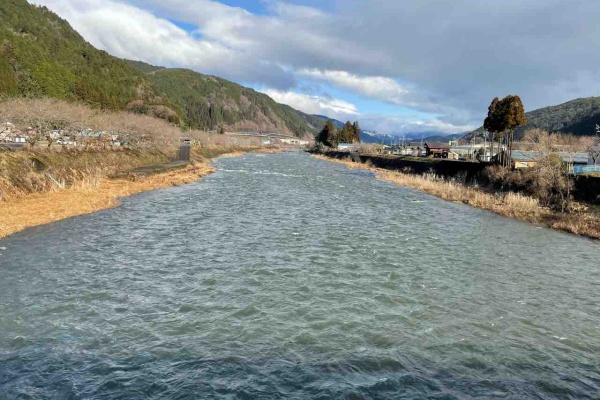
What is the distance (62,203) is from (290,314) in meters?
21.9

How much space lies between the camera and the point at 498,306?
13.4 metres

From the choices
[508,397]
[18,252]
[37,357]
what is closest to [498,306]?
[508,397]

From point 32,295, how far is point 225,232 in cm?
1077

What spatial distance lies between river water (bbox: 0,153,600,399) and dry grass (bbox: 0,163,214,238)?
1334 millimetres

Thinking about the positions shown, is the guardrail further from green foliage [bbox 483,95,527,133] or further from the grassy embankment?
the grassy embankment

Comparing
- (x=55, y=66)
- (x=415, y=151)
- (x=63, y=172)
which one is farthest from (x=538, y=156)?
(x=55, y=66)

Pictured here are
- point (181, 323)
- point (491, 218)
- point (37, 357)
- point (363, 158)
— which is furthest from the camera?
point (363, 158)

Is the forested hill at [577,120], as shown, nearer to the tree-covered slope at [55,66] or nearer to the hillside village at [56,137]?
the hillside village at [56,137]

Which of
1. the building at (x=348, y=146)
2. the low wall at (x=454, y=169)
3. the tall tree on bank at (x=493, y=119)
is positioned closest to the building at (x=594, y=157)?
the tall tree on bank at (x=493, y=119)

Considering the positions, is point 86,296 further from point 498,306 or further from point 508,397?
point 498,306

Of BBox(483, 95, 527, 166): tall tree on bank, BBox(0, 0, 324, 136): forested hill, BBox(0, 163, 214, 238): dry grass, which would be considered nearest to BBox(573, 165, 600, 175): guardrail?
BBox(483, 95, 527, 166): tall tree on bank

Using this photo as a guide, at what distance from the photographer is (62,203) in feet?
88.4

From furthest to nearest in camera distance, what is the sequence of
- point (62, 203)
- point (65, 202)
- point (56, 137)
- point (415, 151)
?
point (415, 151) → point (56, 137) → point (65, 202) → point (62, 203)

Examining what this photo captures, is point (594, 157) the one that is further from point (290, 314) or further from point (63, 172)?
point (63, 172)
